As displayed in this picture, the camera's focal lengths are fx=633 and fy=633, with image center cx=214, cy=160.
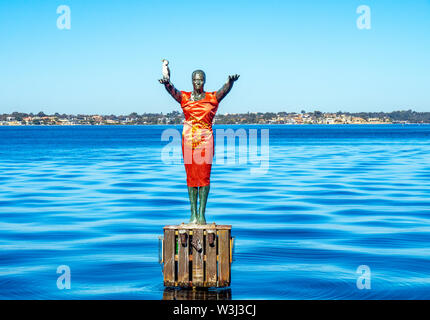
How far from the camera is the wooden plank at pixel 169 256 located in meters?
10.9

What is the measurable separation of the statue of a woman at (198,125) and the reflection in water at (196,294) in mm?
1231

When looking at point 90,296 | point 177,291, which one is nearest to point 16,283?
point 90,296

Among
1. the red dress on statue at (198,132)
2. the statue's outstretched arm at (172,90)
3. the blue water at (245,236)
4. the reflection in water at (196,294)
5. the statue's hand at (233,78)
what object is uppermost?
the statue's hand at (233,78)

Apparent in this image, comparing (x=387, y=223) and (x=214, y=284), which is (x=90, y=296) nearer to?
(x=214, y=284)

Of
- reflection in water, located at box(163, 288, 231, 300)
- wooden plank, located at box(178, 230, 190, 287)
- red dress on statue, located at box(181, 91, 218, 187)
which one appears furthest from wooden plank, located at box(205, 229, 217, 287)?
red dress on statue, located at box(181, 91, 218, 187)

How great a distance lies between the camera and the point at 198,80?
1125 cm

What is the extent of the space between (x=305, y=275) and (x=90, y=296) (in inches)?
178

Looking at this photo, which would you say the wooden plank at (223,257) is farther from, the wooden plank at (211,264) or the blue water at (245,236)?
the blue water at (245,236)

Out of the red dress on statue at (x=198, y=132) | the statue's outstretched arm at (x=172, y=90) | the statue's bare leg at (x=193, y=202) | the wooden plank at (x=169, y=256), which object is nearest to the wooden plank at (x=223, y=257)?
the statue's bare leg at (x=193, y=202)

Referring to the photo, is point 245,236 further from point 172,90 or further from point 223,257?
point 172,90

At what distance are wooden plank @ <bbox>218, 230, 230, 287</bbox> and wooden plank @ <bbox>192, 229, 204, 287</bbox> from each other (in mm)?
313

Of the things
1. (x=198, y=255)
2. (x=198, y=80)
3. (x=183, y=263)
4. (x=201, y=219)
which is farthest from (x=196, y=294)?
(x=198, y=80)

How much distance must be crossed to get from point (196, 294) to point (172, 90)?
11.7 feet

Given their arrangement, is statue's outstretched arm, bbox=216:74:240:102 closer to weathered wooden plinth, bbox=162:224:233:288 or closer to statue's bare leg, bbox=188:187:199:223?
statue's bare leg, bbox=188:187:199:223
